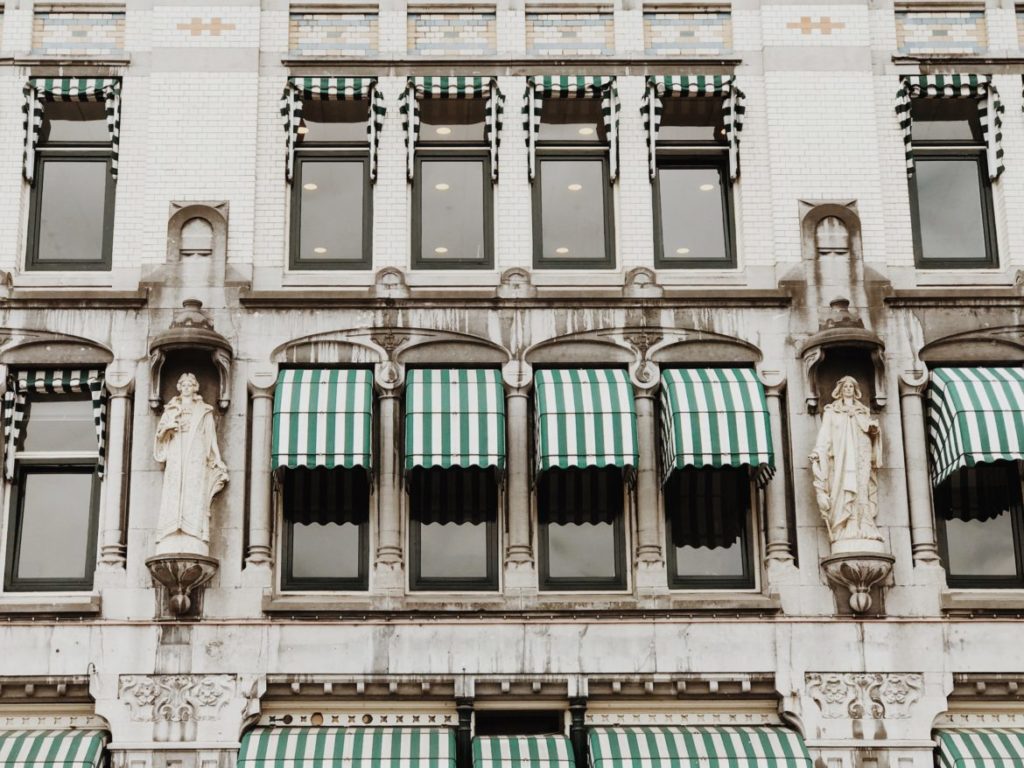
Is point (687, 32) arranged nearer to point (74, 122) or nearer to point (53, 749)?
point (74, 122)

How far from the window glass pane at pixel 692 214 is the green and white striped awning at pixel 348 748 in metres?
7.47

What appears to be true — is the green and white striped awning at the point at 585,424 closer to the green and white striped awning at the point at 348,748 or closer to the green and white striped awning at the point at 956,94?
the green and white striped awning at the point at 348,748

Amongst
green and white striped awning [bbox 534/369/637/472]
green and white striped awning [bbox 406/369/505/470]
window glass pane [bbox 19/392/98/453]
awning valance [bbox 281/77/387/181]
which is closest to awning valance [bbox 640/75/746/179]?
green and white striped awning [bbox 534/369/637/472]

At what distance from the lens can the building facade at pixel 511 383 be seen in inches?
797

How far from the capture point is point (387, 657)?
20234 millimetres

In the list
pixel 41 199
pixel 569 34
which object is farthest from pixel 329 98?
pixel 41 199

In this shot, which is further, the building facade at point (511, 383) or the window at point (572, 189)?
the window at point (572, 189)

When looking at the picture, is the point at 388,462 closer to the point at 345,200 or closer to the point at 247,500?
the point at 247,500

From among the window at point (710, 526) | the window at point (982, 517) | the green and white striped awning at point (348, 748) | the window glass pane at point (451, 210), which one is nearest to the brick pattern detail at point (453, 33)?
the window glass pane at point (451, 210)

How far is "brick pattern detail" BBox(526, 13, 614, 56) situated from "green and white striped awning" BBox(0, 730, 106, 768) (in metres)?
11.1

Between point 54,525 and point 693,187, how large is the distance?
9.92 m

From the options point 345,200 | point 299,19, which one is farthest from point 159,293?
point 299,19

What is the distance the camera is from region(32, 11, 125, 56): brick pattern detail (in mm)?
23281

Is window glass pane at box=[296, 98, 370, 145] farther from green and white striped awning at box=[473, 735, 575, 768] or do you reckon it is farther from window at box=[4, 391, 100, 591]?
green and white striped awning at box=[473, 735, 575, 768]
